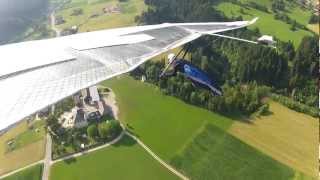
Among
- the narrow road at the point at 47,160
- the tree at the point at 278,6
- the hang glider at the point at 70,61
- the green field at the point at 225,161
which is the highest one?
the hang glider at the point at 70,61

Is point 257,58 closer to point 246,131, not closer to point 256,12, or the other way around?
point 246,131

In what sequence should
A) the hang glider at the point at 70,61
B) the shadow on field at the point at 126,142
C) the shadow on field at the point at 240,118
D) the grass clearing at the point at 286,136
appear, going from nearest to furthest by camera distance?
the hang glider at the point at 70,61 < the grass clearing at the point at 286,136 < the shadow on field at the point at 126,142 < the shadow on field at the point at 240,118

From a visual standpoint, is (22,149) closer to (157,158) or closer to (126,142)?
(126,142)

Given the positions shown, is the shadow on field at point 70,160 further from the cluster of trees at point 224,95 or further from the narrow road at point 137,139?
the cluster of trees at point 224,95

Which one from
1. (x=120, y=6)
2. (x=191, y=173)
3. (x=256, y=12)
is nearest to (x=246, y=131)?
(x=191, y=173)

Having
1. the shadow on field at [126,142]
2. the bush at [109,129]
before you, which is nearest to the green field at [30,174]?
the bush at [109,129]

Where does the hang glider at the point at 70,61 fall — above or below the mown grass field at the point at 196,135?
above

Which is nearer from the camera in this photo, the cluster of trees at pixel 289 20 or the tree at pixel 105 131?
the tree at pixel 105 131

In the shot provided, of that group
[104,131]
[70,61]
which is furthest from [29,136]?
[70,61]
